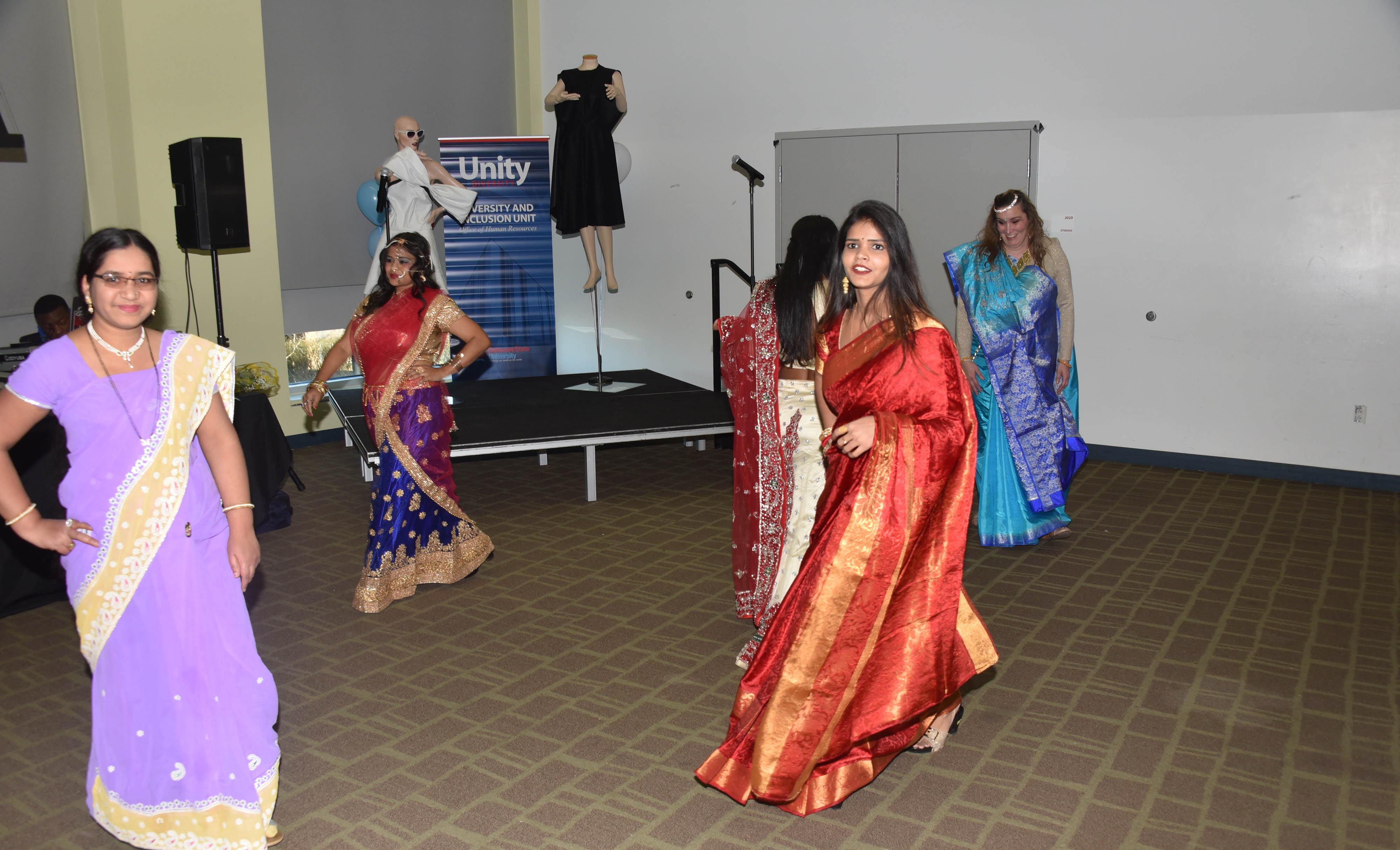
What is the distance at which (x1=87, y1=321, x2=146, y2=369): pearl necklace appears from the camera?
236cm

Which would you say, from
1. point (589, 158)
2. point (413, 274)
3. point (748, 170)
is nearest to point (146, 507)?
point (413, 274)

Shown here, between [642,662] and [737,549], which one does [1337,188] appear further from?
[642,662]

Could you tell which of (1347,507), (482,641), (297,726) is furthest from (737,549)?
(1347,507)

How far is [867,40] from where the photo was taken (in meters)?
7.09

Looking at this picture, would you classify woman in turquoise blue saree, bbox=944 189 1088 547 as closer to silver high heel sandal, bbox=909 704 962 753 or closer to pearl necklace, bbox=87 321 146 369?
silver high heel sandal, bbox=909 704 962 753

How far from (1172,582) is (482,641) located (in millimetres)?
2846

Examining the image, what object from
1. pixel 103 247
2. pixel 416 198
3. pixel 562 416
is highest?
pixel 416 198

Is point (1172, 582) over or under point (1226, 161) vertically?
under

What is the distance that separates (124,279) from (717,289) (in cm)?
511

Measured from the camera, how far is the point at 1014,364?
16.3ft

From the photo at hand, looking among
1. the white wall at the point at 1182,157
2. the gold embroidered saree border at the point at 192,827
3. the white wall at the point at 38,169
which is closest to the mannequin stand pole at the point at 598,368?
the white wall at the point at 1182,157

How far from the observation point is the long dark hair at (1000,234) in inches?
193

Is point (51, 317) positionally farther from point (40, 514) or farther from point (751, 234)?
point (751, 234)

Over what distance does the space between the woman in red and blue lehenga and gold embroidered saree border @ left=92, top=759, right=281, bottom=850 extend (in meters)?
1.79
